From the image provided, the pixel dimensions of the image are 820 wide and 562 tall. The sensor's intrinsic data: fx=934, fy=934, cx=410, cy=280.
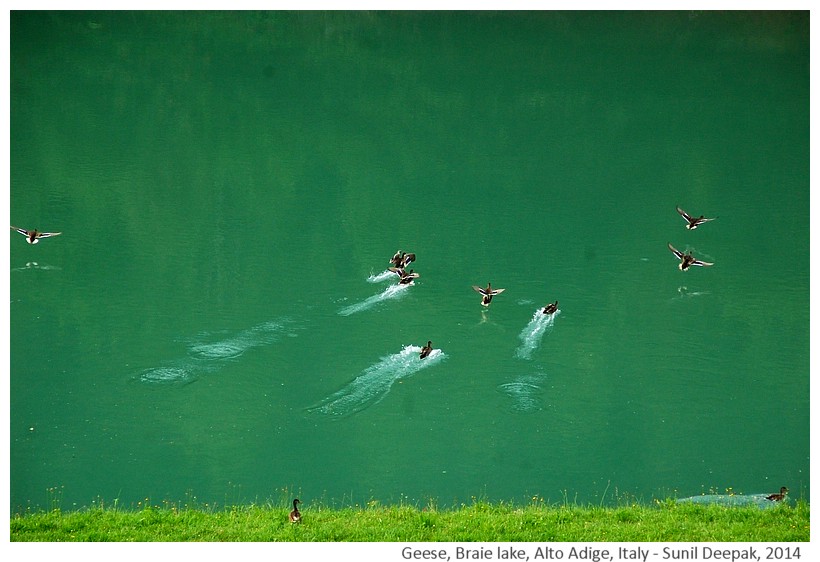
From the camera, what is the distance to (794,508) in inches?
191

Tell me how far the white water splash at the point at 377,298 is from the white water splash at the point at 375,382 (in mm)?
317

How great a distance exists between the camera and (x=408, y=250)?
5.48m

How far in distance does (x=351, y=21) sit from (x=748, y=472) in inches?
139

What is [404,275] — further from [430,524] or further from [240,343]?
[430,524]

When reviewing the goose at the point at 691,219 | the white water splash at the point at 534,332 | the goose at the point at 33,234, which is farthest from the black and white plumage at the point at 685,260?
the goose at the point at 33,234

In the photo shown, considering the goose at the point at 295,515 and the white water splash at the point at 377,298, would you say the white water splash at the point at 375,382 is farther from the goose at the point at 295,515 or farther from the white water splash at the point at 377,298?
the goose at the point at 295,515

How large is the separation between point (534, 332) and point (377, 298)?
0.92m

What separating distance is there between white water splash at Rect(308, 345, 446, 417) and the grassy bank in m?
0.57

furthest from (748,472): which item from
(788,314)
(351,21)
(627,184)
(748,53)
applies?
(351,21)

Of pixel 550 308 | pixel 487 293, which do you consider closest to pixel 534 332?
pixel 550 308

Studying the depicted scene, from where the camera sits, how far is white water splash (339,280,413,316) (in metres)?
5.36

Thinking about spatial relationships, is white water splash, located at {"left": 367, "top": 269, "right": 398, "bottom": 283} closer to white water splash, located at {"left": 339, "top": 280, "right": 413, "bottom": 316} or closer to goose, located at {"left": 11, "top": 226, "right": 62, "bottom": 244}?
white water splash, located at {"left": 339, "top": 280, "right": 413, "bottom": 316}

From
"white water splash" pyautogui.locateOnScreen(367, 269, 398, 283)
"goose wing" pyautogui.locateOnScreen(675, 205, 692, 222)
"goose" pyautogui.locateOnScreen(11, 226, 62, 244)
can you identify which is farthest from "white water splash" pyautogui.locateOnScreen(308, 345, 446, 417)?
"goose" pyautogui.locateOnScreen(11, 226, 62, 244)

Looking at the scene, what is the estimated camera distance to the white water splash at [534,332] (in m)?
5.27
